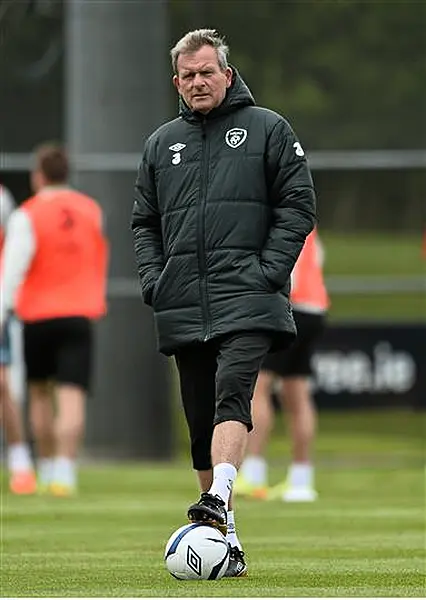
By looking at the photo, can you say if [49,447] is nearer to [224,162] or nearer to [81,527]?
[81,527]

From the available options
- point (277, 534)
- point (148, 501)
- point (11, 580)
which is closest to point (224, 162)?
point (11, 580)

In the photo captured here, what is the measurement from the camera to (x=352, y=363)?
61.1ft

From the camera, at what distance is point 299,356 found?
12.9 metres

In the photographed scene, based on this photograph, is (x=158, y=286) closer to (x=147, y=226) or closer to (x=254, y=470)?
(x=147, y=226)

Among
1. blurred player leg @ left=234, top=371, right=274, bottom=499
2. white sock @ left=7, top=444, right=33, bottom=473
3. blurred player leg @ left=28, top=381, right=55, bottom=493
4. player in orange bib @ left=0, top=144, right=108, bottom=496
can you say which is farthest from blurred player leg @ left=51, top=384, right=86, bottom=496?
blurred player leg @ left=234, top=371, right=274, bottom=499

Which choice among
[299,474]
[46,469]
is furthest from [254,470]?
[46,469]

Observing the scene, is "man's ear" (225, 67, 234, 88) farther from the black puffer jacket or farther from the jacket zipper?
the jacket zipper

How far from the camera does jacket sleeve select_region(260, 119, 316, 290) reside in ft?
25.9

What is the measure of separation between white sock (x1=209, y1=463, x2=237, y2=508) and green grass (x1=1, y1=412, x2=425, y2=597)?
33cm

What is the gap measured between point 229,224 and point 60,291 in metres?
5.53

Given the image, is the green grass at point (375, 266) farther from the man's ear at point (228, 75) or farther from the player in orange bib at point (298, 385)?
the man's ear at point (228, 75)

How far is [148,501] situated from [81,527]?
2167mm

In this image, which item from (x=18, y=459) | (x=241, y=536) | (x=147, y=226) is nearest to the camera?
(x=147, y=226)

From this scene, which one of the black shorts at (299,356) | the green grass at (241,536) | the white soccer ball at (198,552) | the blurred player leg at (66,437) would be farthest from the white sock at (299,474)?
the white soccer ball at (198,552)
